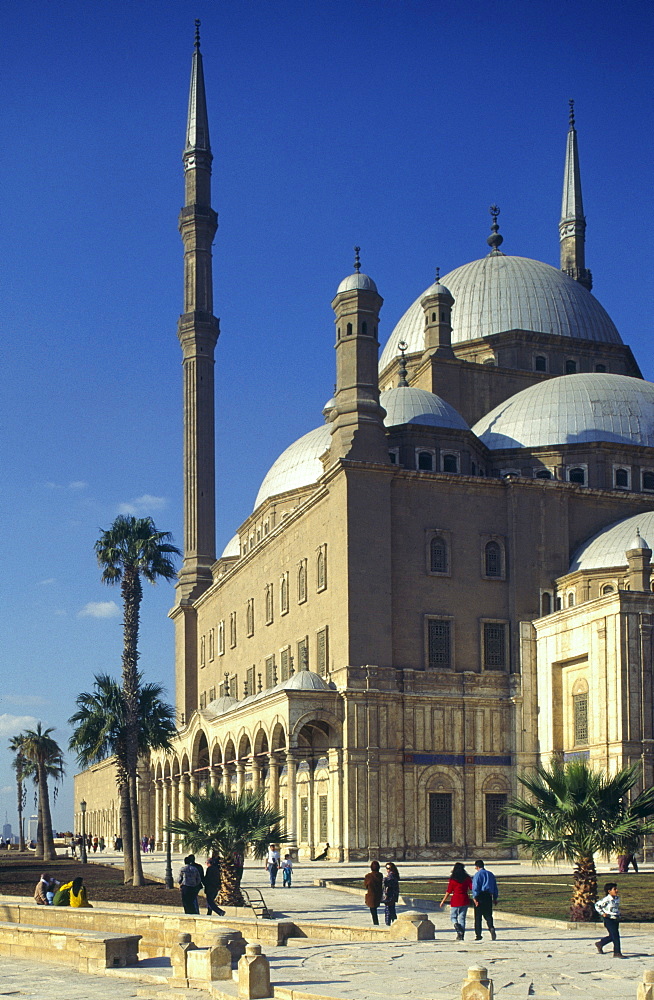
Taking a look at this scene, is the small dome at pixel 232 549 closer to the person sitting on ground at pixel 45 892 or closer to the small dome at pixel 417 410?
the small dome at pixel 417 410

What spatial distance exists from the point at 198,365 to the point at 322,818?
89.9ft

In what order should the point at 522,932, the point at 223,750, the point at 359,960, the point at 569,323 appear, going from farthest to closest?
the point at 569,323 → the point at 223,750 → the point at 522,932 → the point at 359,960

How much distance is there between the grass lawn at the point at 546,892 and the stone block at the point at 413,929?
3015 mm

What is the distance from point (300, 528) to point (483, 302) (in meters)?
14.7

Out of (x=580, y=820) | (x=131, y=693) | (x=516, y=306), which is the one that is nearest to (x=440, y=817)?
(x=131, y=693)

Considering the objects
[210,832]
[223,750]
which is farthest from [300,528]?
[210,832]

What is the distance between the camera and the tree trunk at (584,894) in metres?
18.5

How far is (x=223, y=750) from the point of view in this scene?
4409 cm

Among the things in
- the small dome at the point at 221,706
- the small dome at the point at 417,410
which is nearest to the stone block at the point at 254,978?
the small dome at the point at 417,410

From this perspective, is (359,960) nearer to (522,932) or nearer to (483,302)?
(522,932)

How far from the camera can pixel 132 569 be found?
33500 mm

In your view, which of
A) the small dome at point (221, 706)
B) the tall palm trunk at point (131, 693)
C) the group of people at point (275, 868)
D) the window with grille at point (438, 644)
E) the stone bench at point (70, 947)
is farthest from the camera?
the small dome at point (221, 706)

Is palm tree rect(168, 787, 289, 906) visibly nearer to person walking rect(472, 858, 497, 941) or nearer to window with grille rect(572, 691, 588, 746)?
person walking rect(472, 858, 497, 941)

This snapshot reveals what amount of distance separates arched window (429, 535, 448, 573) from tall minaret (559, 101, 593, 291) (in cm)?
2350
